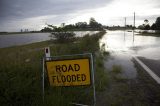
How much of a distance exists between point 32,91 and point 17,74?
4.96 feet

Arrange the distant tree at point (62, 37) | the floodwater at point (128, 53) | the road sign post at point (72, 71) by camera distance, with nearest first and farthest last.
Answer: the road sign post at point (72, 71) → the floodwater at point (128, 53) → the distant tree at point (62, 37)

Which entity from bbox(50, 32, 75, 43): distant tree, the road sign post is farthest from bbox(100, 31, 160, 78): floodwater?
bbox(50, 32, 75, 43): distant tree

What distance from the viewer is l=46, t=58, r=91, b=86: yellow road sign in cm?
554

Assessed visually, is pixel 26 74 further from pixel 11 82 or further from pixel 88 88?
pixel 88 88

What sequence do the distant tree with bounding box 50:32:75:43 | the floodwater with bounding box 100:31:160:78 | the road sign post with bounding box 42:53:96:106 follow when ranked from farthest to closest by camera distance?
the distant tree with bounding box 50:32:75:43 < the floodwater with bounding box 100:31:160:78 < the road sign post with bounding box 42:53:96:106

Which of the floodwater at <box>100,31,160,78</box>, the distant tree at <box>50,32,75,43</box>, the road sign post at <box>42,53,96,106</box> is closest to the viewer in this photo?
the road sign post at <box>42,53,96,106</box>

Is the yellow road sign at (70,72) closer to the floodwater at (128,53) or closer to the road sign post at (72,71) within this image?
the road sign post at (72,71)

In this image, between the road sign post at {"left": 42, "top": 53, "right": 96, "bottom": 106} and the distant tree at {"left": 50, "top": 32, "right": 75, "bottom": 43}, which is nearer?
the road sign post at {"left": 42, "top": 53, "right": 96, "bottom": 106}

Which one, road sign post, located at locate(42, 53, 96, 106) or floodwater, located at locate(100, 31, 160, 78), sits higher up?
road sign post, located at locate(42, 53, 96, 106)

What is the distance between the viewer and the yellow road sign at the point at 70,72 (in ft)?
18.2

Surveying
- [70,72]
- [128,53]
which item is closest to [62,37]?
[128,53]

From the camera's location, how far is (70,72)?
18.5 feet

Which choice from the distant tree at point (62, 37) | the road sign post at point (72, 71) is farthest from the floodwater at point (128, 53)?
the distant tree at point (62, 37)

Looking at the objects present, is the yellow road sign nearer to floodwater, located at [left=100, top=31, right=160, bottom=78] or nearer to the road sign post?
the road sign post
